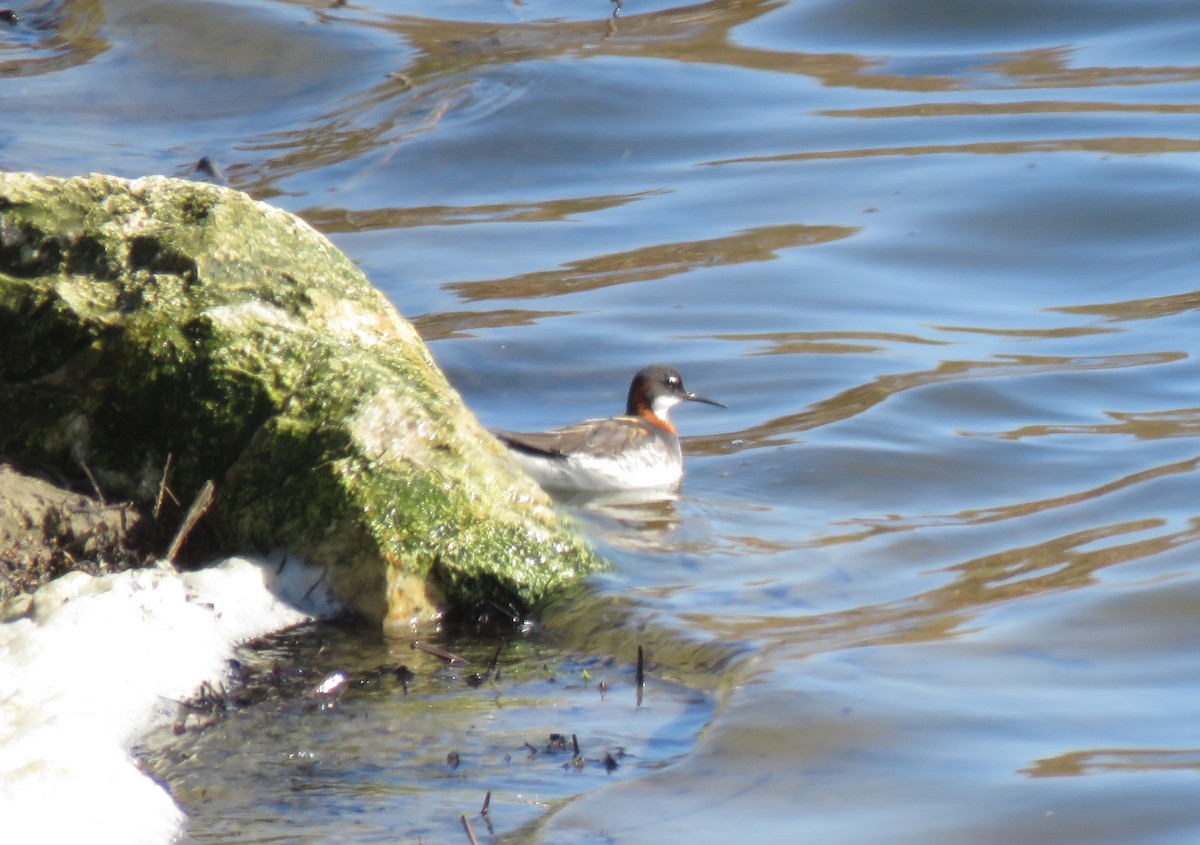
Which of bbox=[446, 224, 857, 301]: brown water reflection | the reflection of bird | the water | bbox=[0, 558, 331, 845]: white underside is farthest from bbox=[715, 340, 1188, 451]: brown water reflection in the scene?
bbox=[0, 558, 331, 845]: white underside

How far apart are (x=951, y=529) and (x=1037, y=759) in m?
2.83

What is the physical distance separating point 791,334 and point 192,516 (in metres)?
5.91

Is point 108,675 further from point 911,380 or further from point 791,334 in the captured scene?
point 791,334

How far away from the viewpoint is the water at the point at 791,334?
4895 mm

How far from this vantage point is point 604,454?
9406 millimetres

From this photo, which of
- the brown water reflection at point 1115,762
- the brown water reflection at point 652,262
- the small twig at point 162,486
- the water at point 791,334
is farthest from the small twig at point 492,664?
the brown water reflection at point 652,262

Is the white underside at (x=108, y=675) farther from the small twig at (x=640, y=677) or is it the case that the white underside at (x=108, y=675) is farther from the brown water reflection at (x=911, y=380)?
the brown water reflection at (x=911, y=380)

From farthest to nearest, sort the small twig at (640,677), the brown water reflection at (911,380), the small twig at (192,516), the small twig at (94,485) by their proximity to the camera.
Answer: the brown water reflection at (911,380), the small twig at (94,485), the small twig at (192,516), the small twig at (640,677)

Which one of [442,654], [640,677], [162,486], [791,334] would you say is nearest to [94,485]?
[162,486]

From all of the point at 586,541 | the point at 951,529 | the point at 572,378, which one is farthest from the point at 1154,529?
the point at 572,378

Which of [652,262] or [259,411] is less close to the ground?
[259,411]

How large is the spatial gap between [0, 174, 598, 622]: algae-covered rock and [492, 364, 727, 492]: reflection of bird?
2.23 metres

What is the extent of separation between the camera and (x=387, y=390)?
21.0 ft

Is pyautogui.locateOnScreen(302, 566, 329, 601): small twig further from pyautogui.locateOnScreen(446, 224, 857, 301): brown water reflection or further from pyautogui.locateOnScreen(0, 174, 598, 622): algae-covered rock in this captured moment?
pyautogui.locateOnScreen(446, 224, 857, 301): brown water reflection
